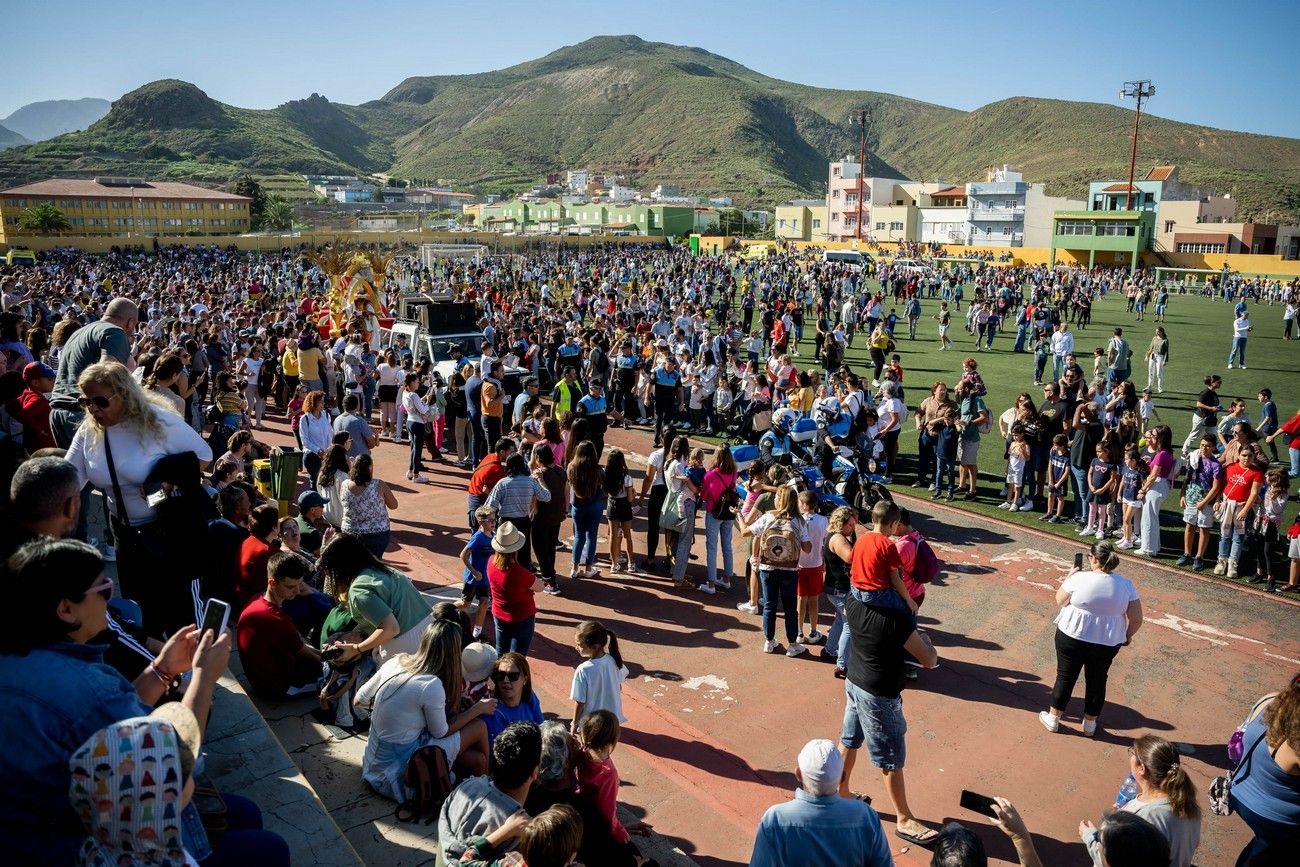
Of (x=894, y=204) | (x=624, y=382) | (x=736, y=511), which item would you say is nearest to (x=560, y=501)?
(x=736, y=511)

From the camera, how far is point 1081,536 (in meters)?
10.6

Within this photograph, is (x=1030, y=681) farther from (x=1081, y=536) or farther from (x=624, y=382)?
(x=624, y=382)

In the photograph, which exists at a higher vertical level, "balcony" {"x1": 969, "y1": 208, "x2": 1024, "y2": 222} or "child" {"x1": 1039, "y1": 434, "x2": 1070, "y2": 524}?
"balcony" {"x1": 969, "y1": 208, "x2": 1024, "y2": 222}

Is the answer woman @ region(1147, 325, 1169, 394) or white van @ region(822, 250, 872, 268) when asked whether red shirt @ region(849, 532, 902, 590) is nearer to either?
woman @ region(1147, 325, 1169, 394)

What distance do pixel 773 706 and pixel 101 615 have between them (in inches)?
206

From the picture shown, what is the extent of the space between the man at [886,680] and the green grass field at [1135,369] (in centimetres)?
658

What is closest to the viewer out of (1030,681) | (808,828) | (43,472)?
(43,472)

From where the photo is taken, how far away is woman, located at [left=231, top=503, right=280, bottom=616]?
20.1ft

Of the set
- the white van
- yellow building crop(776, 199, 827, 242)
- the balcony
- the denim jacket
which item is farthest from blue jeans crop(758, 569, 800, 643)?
yellow building crop(776, 199, 827, 242)

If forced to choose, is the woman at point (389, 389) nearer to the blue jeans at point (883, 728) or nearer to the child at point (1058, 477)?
the child at point (1058, 477)

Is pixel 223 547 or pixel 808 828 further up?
pixel 223 547

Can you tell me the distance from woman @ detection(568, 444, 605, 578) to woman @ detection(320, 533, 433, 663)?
11.3ft

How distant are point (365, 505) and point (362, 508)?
1.5 inches

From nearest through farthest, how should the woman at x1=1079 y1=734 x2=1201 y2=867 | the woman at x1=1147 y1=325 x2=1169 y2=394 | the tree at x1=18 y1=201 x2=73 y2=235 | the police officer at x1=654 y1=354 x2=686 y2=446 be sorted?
1. the woman at x1=1079 y1=734 x2=1201 y2=867
2. the police officer at x1=654 y1=354 x2=686 y2=446
3. the woman at x1=1147 y1=325 x2=1169 y2=394
4. the tree at x1=18 y1=201 x2=73 y2=235
